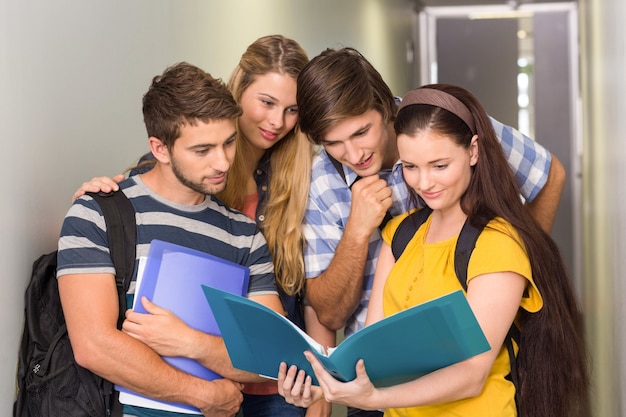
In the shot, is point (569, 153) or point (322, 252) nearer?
point (322, 252)

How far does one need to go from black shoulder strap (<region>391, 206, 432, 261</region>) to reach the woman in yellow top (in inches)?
2.5

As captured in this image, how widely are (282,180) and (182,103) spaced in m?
0.52

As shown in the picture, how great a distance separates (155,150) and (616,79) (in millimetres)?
1721

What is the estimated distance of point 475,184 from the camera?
1.86 m

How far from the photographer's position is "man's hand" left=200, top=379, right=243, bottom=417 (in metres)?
1.89

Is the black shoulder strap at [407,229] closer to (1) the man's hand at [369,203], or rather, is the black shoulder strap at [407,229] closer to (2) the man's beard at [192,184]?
(1) the man's hand at [369,203]

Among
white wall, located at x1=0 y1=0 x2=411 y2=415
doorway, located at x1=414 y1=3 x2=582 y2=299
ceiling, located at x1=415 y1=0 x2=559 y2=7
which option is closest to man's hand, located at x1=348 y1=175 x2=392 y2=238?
white wall, located at x1=0 y1=0 x2=411 y2=415

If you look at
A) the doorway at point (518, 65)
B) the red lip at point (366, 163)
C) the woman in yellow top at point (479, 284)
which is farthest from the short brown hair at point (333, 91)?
the doorway at point (518, 65)

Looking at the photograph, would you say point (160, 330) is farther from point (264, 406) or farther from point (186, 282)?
point (264, 406)

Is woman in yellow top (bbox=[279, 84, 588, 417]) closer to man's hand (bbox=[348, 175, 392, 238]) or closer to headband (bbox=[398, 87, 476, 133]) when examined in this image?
headband (bbox=[398, 87, 476, 133])

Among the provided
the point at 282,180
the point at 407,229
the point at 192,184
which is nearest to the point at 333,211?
the point at 282,180

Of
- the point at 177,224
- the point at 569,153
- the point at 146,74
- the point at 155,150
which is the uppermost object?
the point at 146,74

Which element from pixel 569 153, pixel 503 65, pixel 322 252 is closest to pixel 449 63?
pixel 503 65

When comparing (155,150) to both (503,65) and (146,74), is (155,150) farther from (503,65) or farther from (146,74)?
(503,65)
